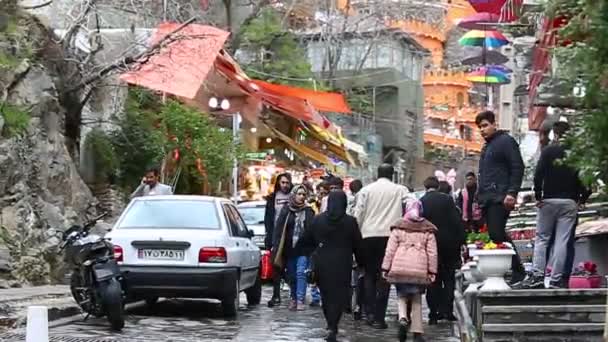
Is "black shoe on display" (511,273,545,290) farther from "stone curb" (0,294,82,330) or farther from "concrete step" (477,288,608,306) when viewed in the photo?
"stone curb" (0,294,82,330)

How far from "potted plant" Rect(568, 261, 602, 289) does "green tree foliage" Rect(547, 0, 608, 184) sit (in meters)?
5.46

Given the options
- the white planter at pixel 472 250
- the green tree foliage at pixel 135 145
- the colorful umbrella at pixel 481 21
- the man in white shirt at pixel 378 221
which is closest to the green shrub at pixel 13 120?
the green tree foliage at pixel 135 145

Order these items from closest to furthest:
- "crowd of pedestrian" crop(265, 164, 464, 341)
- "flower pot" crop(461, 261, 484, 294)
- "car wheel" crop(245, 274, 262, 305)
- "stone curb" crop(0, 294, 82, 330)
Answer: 1. "crowd of pedestrian" crop(265, 164, 464, 341)
2. "flower pot" crop(461, 261, 484, 294)
3. "stone curb" crop(0, 294, 82, 330)
4. "car wheel" crop(245, 274, 262, 305)

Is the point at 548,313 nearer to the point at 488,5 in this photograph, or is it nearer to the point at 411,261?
the point at 411,261

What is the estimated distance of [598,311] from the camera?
9.79 m

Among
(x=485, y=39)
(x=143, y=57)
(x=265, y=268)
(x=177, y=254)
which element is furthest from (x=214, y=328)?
(x=485, y=39)

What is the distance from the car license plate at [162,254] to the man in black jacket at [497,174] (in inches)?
160

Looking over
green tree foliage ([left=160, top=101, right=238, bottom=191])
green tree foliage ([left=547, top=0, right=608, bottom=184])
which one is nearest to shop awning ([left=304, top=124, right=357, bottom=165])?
green tree foliage ([left=160, top=101, right=238, bottom=191])

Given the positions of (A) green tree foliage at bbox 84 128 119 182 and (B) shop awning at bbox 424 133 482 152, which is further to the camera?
(B) shop awning at bbox 424 133 482 152

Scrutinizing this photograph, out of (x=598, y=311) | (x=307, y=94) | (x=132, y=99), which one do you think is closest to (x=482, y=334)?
(x=598, y=311)

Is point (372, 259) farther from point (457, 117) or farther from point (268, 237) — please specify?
point (457, 117)

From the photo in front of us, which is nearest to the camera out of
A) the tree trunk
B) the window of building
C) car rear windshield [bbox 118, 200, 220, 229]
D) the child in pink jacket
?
the child in pink jacket

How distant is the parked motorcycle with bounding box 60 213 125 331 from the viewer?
1232 centimetres

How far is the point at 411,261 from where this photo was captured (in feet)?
37.7
